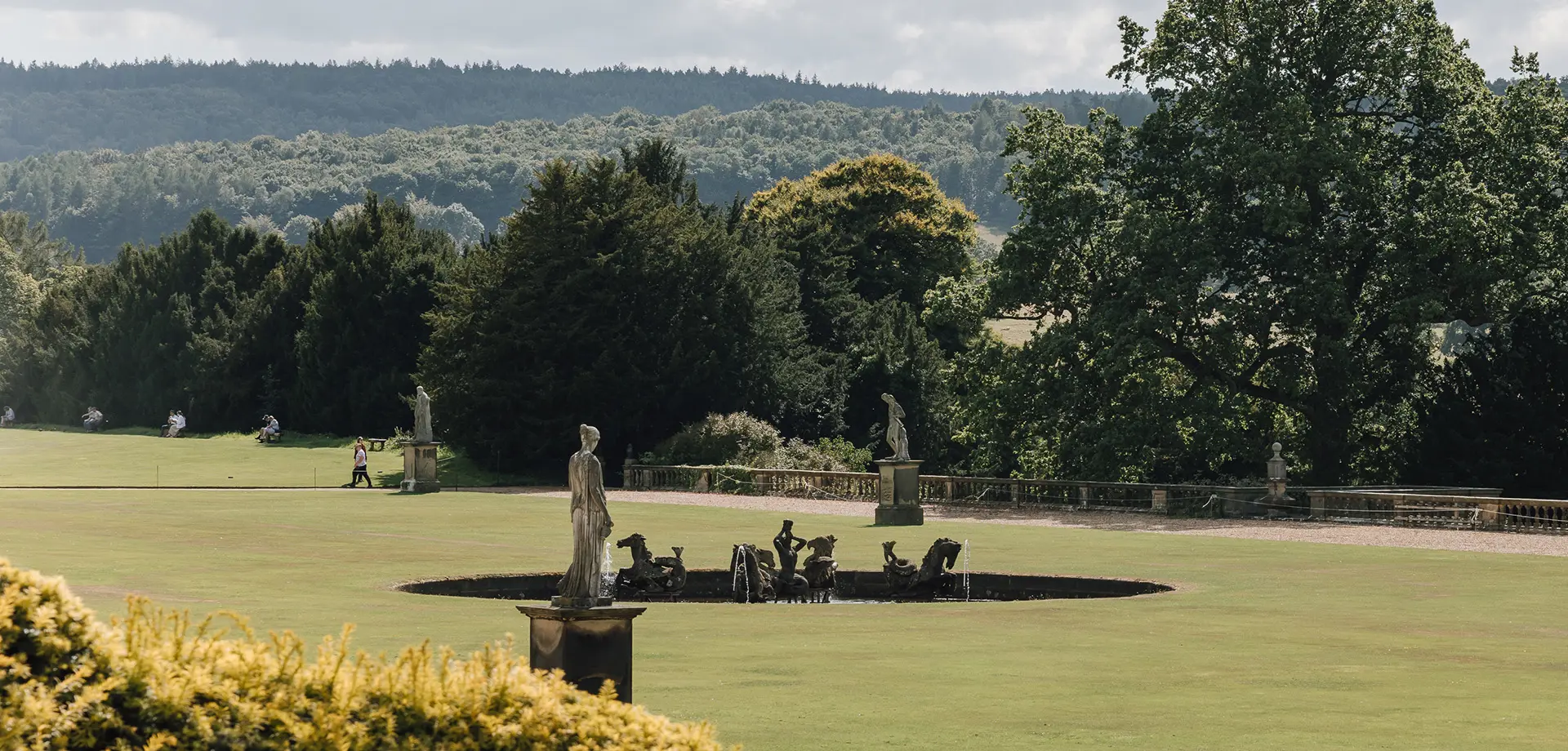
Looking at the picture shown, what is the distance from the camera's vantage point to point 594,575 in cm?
1282

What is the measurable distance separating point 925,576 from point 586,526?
14490 mm

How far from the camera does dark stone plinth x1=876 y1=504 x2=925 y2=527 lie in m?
41.5

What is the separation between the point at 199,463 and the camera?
66.1 m

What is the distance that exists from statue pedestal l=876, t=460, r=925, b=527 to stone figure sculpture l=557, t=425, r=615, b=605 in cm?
2767

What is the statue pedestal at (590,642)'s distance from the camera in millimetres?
12555

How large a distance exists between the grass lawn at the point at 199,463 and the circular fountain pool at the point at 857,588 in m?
31.9

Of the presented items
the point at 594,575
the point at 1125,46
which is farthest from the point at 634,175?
the point at 594,575

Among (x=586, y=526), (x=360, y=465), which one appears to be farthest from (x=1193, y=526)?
(x=586, y=526)

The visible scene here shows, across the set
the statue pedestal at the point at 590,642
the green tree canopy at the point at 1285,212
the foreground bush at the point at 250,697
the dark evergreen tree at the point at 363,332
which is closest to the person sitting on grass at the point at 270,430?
the dark evergreen tree at the point at 363,332

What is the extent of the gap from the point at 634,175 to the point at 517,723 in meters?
57.7

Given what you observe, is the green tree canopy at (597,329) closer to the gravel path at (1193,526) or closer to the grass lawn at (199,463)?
the grass lawn at (199,463)

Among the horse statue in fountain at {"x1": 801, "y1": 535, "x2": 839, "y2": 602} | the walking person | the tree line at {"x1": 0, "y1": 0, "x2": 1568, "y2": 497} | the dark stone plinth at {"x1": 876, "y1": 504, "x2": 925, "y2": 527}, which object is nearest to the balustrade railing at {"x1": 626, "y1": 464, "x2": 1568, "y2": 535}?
the tree line at {"x1": 0, "y1": 0, "x2": 1568, "y2": 497}

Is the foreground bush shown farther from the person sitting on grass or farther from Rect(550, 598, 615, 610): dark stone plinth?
the person sitting on grass

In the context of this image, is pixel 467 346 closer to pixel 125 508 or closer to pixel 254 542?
pixel 125 508
